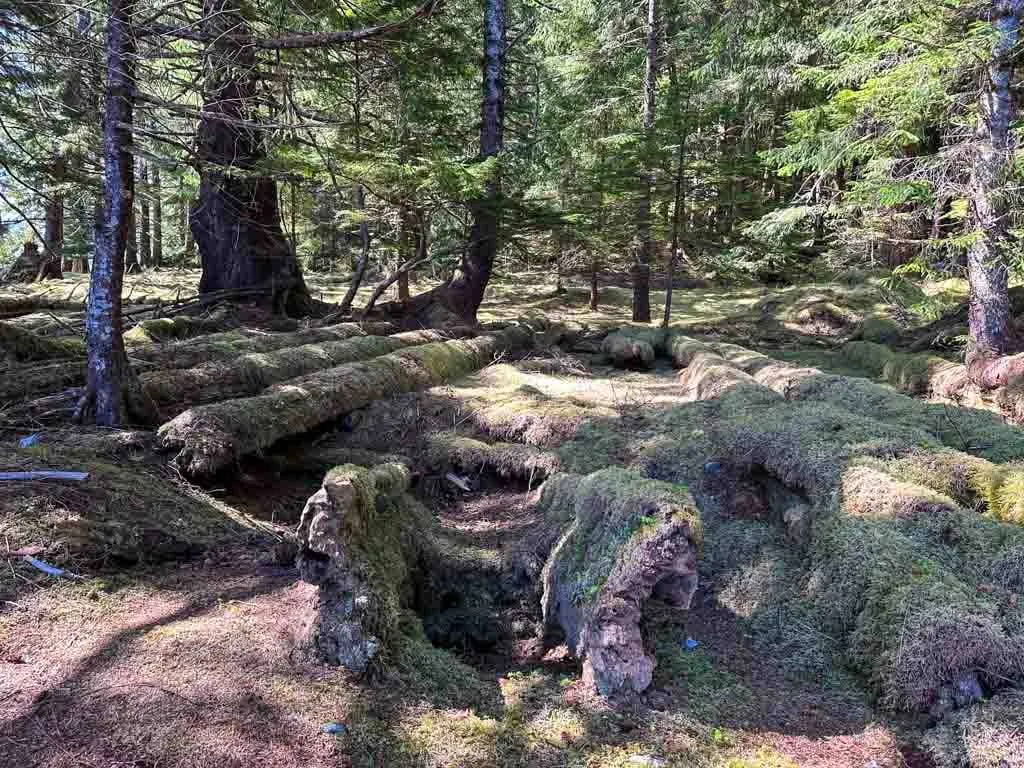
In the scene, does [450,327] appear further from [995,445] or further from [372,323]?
[995,445]

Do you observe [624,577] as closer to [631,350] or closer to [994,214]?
[631,350]

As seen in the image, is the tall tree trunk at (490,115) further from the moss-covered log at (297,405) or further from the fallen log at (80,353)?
the fallen log at (80,353)

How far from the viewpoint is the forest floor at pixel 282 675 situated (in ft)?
7.70

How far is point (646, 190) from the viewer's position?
15.5m

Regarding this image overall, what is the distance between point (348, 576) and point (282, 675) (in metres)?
0.53

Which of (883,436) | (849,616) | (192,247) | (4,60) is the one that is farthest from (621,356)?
(192,247)

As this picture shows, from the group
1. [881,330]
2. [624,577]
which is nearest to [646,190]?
[881,330]

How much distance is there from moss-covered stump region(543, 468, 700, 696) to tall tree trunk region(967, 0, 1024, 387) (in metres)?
7.38

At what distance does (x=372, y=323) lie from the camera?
448 inches

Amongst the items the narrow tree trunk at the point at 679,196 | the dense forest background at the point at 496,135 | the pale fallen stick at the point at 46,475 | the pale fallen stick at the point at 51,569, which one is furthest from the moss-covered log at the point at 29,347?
the narrow tree trunk at the point at 679,196

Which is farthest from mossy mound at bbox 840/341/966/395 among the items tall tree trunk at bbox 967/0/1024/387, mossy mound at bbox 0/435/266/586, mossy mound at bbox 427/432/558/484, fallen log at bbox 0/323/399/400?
mossy mound at bbox 0/435/266/586

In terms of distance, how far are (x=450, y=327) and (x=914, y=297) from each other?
12.8 m

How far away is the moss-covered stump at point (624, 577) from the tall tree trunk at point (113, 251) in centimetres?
408

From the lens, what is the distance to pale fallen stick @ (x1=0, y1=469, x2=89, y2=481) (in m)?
3.63
